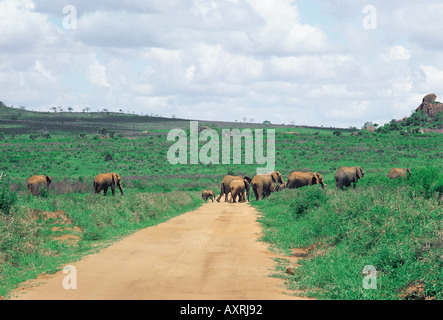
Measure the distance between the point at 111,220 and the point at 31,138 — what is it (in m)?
79.7

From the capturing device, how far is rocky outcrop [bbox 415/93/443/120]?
103562mm

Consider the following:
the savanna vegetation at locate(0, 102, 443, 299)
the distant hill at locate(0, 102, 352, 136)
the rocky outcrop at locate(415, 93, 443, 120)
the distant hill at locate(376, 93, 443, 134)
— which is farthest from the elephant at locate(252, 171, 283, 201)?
the rocky outcrop at locate(415, 93, 443, 120)

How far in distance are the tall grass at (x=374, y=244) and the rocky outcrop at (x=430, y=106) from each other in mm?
92869

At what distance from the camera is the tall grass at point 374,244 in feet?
29.8

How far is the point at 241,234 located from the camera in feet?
58.3

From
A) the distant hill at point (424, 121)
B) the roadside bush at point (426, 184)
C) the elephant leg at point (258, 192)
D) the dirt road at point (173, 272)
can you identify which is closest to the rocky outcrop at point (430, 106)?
the distant hill at point (424, 121)

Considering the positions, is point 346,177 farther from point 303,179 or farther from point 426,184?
point 426,184

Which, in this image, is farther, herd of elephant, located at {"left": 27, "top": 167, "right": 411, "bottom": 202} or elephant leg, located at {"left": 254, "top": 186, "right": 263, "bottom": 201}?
elephant leg, located at {"left": 254, "top": 186, "right": 263, "bottom": 201}

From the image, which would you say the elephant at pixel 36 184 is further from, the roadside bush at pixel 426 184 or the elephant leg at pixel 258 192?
the roadside bush at pixel 426 184

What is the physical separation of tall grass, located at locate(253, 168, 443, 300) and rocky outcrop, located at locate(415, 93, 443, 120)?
305 ft

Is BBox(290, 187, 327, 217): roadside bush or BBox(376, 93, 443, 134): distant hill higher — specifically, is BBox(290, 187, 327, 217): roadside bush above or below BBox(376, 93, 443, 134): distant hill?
below

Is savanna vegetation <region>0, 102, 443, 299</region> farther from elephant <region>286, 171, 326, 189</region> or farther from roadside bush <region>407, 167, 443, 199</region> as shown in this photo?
elephant <region>286, 171, 326, 189</region>
